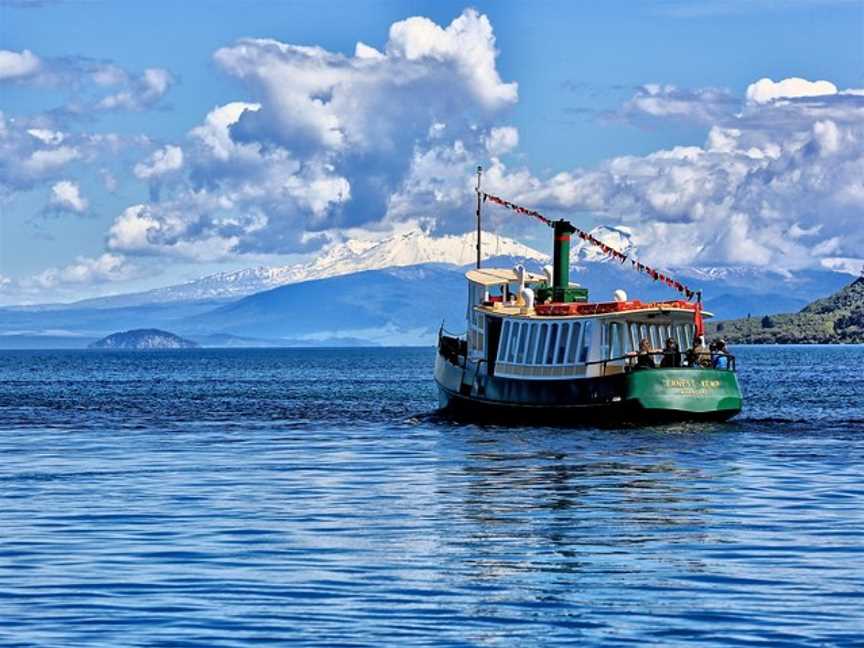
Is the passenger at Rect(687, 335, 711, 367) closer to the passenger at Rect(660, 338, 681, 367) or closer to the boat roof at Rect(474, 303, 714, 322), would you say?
the passenger at Rect(660, 338, 681, 367)

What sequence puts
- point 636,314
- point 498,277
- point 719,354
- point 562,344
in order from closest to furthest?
point 636,314
point 719,354
point 562,344
point 498,277

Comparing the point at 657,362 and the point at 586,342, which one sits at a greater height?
the point at 586,342

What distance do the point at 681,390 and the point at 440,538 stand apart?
34736mm

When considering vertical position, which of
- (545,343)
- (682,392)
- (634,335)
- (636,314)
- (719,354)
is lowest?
(682,392)

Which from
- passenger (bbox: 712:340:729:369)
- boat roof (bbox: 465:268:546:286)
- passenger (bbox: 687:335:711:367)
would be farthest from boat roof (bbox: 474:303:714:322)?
boat roof (bbox: 465:268:546:286)

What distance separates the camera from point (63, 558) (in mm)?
35125

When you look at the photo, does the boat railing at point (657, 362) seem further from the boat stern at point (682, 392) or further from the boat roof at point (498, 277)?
the boat roof at point (498, 277)

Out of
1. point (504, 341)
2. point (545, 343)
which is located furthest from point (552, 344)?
point (504, 341)

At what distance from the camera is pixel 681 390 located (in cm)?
7156

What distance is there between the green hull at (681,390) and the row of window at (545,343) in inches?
167

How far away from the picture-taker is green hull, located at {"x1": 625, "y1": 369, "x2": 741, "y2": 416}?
233 ft

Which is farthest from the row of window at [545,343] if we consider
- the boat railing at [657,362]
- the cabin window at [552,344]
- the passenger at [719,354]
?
the passenger at [719,354]

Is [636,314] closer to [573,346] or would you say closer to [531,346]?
[573,346]

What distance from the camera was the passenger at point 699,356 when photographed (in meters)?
74.0
